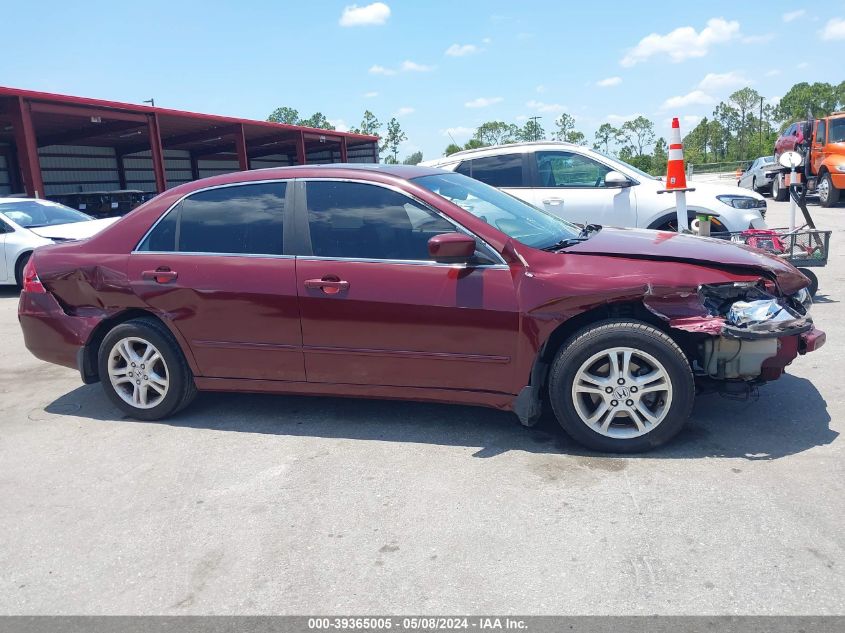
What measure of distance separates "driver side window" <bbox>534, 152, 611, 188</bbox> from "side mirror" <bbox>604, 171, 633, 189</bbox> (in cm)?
18

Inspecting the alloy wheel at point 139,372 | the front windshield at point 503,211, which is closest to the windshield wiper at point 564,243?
the front windshield at point 503,211

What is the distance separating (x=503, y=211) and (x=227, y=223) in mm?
1770

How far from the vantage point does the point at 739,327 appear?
375 centimetres

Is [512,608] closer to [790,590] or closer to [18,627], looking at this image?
[790,590]

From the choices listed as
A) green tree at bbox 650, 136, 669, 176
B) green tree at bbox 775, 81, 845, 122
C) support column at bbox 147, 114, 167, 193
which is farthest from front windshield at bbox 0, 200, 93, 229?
green tree at bbox 775, 81, 845, 122

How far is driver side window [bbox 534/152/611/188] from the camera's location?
857 centimetres

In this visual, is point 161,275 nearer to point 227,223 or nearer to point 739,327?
point 227,223

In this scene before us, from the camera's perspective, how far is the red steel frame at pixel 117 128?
17.4 meters

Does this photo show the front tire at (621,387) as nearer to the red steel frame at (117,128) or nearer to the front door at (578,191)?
the front door at (578,191)

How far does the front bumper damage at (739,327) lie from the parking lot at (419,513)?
441 millimetres

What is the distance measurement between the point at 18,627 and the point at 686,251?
3.64 m

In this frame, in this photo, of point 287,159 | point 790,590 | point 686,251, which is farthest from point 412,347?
point 287,159

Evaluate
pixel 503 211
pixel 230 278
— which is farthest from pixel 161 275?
pixel 503 211

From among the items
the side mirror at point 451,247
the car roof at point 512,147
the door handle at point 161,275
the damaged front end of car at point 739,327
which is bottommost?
the damaged front end of car at point 739,327
